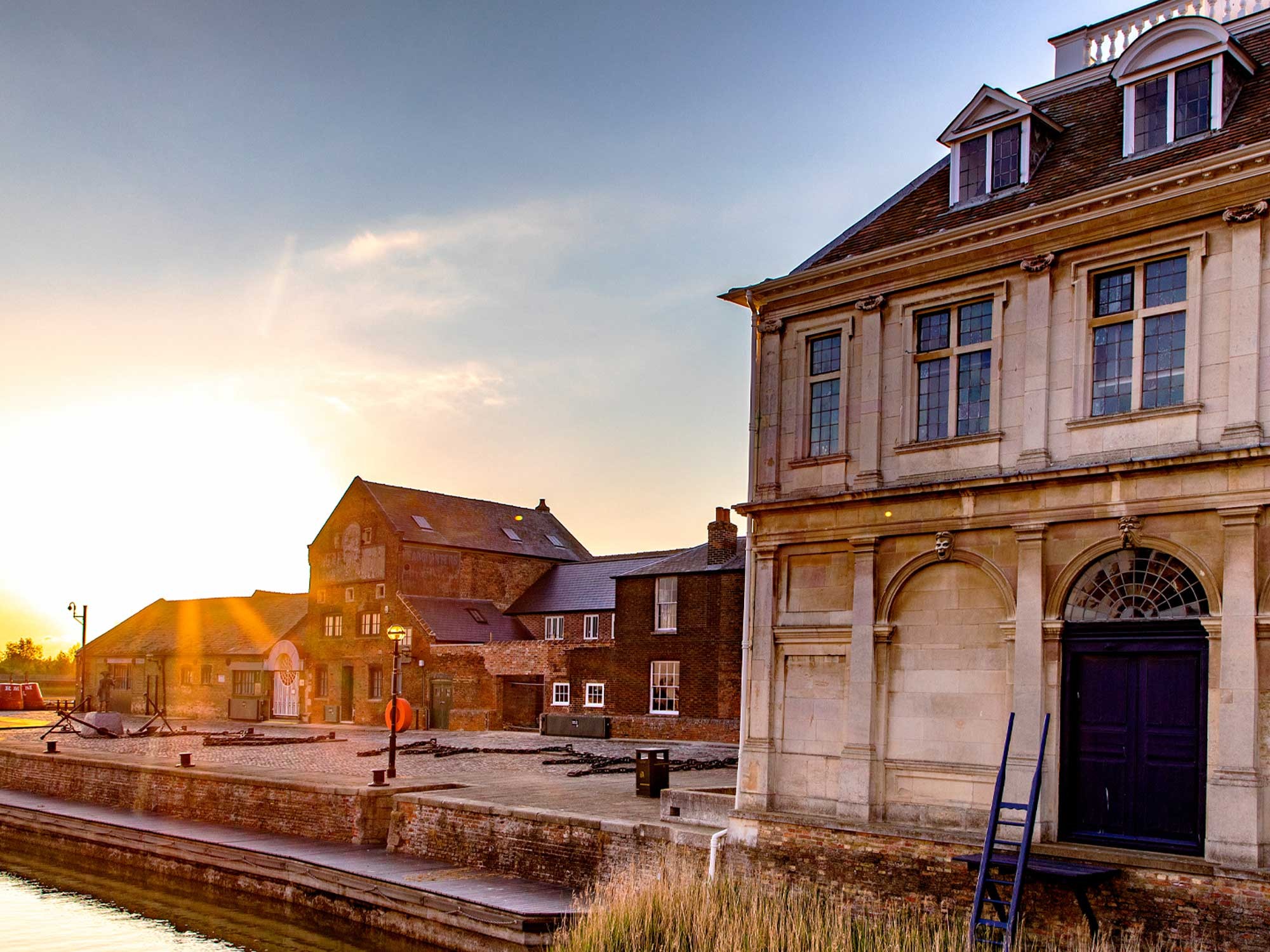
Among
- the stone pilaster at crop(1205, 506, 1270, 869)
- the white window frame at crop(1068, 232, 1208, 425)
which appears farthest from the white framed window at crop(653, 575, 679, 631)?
the stone pilaster at crop(1205, 506, 1270, 869)

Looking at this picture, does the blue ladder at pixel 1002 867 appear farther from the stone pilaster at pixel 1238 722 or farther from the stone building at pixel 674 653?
the stone building at pixel 674 653

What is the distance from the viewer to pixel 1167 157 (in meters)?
13.7

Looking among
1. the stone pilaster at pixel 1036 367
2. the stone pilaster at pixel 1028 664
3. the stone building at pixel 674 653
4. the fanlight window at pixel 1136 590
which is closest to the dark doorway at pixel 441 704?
the stone building at pixel 674 653

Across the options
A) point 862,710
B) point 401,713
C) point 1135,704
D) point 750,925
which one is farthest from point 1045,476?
point 401,713

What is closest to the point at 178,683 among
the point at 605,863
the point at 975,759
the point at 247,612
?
the point at 247,612

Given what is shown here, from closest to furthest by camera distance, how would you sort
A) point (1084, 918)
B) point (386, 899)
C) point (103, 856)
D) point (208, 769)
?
point (1084, 918) → point (386, 899) → point (103, 856) → point (208, 769)

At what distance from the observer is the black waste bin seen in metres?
20.7

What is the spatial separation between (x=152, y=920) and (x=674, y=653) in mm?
21069

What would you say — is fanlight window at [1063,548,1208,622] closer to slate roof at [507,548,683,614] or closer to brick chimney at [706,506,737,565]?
brick chimney at [706,506,737,565]

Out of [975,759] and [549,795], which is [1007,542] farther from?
[549,795]

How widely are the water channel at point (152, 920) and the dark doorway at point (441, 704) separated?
20735 millimetres

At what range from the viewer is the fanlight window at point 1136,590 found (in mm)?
12352

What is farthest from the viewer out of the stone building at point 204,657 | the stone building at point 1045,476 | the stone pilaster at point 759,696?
the stone building at point 204,657

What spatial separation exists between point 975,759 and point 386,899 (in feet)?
28.2
